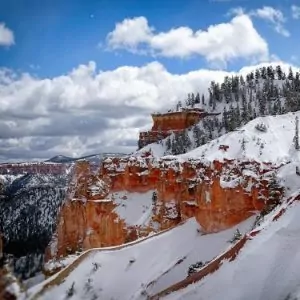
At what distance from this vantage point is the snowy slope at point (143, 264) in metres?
36.1

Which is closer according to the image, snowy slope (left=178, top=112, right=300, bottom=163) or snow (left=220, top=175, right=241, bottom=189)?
snow (left=220, top=175, right=241, bottom=189)

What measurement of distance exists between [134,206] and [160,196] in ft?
21.9

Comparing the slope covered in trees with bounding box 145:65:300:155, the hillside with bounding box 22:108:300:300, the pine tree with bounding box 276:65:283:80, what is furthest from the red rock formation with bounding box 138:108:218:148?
the hillside with bounding box 22:108:300:300

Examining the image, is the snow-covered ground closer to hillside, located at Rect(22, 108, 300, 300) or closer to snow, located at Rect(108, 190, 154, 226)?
hillside, located at Rect(22, 108, 300, 300)

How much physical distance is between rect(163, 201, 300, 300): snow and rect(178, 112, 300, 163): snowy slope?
4228 cm

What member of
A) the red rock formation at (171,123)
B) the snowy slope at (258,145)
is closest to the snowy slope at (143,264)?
the snowy slope at (258,145)

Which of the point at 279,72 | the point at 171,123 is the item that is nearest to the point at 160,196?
the point at 171,123

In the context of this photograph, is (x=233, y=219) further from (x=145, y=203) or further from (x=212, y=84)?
(x=212, y=84)

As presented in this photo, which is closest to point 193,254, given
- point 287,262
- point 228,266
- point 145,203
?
point 228,266

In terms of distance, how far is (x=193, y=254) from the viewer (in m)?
42.8

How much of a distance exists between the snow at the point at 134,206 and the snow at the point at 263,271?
3857 centimetres

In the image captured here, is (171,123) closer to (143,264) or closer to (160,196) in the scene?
(160,196)

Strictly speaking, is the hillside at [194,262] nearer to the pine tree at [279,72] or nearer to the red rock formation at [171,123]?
the red rock formation at [171,123]

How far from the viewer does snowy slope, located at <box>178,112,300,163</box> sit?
73.4 metres
